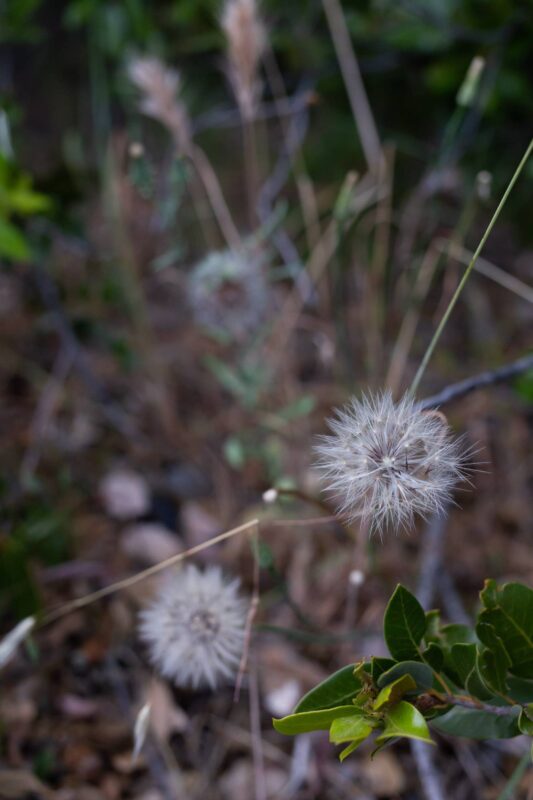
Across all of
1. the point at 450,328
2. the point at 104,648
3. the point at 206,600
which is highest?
the point at 450,328

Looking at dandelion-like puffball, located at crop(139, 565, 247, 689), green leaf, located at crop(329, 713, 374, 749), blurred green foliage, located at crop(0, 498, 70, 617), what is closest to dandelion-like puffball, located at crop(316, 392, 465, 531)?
green leaf, located at crop(329, 713, 374, 749)

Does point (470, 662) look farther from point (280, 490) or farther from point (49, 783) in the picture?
point (49, 783)

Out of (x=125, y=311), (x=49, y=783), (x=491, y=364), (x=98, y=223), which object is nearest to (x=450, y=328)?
(x=491, y=364)

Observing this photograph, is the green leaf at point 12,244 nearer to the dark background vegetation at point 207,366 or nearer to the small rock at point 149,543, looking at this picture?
the dark background vegetation at point 207,366

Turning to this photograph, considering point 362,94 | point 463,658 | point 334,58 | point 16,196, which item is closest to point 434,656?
point 463,658

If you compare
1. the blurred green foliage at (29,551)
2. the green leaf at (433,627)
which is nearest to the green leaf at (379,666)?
the green leaf at (433,627)
